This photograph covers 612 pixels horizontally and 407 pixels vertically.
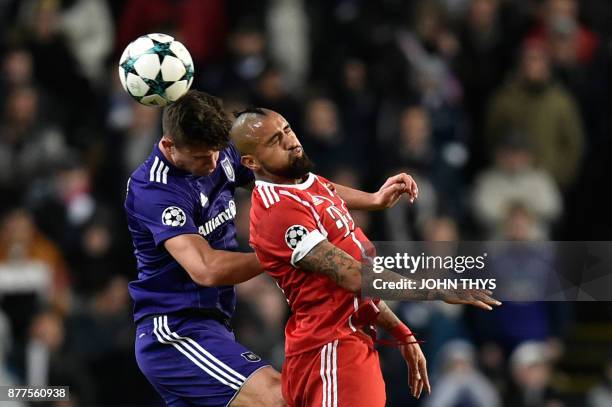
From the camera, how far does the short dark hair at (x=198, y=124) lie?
7.00 meters

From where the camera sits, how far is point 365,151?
501 inches

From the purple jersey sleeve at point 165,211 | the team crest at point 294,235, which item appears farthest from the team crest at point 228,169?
the team crest at point 294,235

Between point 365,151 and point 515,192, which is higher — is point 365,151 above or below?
above

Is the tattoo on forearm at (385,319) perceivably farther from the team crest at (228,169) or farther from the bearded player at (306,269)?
the team crest at (228,169)

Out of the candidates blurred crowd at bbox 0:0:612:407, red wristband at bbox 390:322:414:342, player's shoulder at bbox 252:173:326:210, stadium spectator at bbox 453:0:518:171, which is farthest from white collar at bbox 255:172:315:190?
stadium spectator at bbox 453:0:518:171

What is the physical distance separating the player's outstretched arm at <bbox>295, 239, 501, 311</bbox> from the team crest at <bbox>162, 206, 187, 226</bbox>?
0.89 metres

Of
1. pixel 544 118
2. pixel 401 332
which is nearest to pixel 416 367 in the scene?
pixel 401 332

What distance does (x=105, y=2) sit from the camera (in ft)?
48.4

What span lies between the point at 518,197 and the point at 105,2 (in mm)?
5136

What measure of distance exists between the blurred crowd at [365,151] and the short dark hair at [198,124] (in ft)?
14.4

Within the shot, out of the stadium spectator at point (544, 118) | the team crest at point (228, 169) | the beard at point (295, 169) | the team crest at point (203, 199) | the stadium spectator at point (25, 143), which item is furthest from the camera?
the stadium spectator at point (25, 143)

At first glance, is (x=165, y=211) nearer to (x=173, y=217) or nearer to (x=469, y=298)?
(x=173, y=217)

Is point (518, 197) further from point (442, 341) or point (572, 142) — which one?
point (442, 341)

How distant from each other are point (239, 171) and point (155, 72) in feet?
2.36
